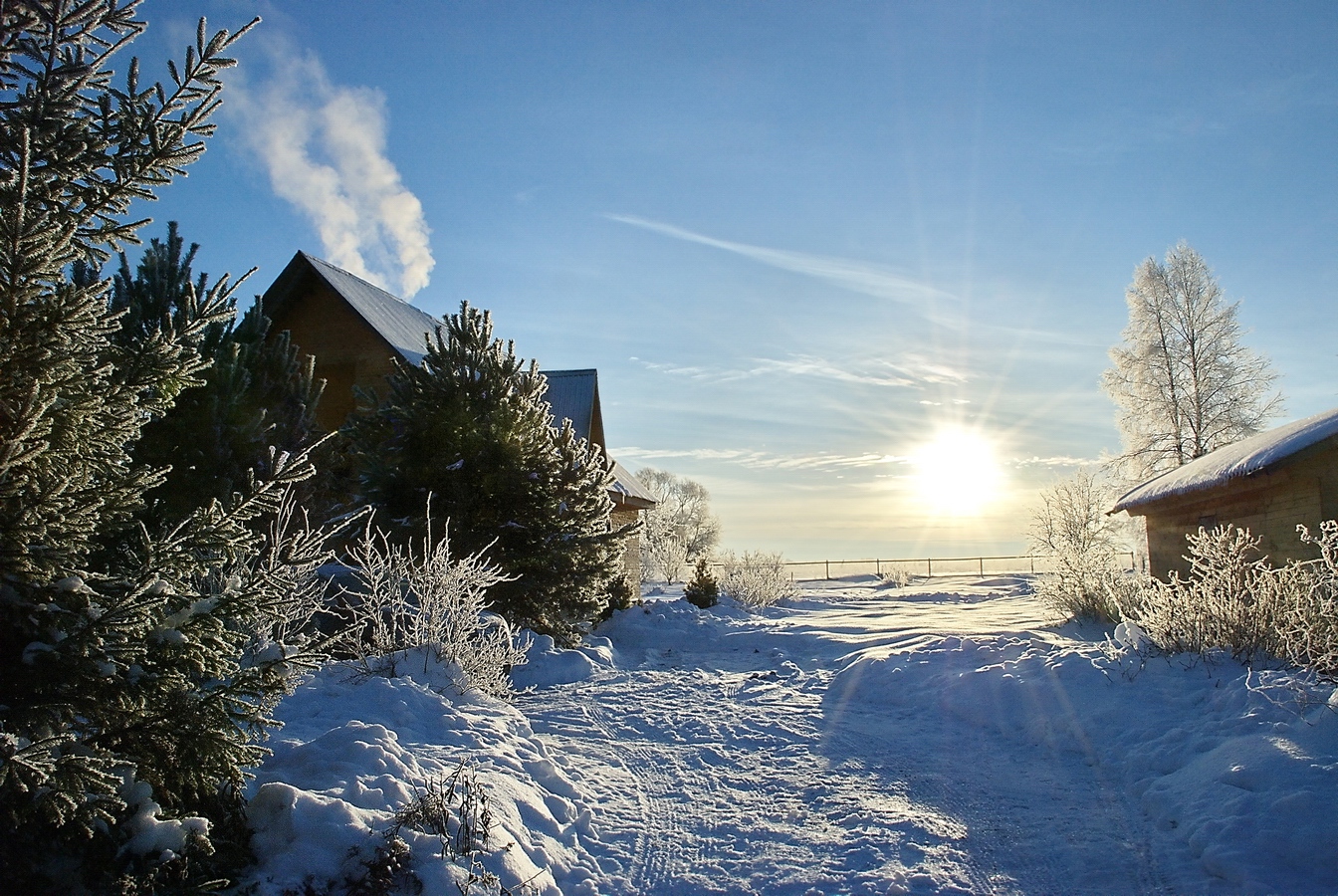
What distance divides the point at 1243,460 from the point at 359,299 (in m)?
18.0

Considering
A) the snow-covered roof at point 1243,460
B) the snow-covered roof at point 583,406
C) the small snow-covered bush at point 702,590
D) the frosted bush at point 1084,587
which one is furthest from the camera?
the snow-covered roof at point 583,406

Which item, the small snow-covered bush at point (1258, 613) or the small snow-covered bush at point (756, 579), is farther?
the small snow-covered bush at point (756, 579)

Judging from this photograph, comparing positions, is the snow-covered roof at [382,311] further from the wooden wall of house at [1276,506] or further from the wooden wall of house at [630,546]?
the wooden wall of house at [1276,506]

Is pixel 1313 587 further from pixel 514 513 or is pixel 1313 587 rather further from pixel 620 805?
pixel 514 513

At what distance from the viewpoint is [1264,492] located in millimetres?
12117

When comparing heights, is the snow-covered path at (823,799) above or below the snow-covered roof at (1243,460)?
below

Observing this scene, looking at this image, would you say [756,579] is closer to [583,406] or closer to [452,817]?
[583,406]

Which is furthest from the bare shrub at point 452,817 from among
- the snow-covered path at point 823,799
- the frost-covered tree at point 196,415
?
the frost-covered tree at point 196,415

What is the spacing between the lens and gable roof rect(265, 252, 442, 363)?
1773 centimetres

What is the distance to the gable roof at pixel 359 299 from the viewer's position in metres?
17.7

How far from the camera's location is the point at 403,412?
11336 millimetres

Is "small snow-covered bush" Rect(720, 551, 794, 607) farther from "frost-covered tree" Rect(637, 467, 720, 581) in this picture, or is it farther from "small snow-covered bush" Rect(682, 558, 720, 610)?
"frost-covered tree" Rect(637, 467, 720, 581)

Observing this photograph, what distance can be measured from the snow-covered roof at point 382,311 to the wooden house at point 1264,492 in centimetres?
1437

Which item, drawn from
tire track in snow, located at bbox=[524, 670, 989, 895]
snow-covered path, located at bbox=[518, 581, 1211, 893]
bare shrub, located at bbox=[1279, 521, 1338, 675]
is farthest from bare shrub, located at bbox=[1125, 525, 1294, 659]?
tire track in snow, located at bbox=[524, 670, 989, 895]
